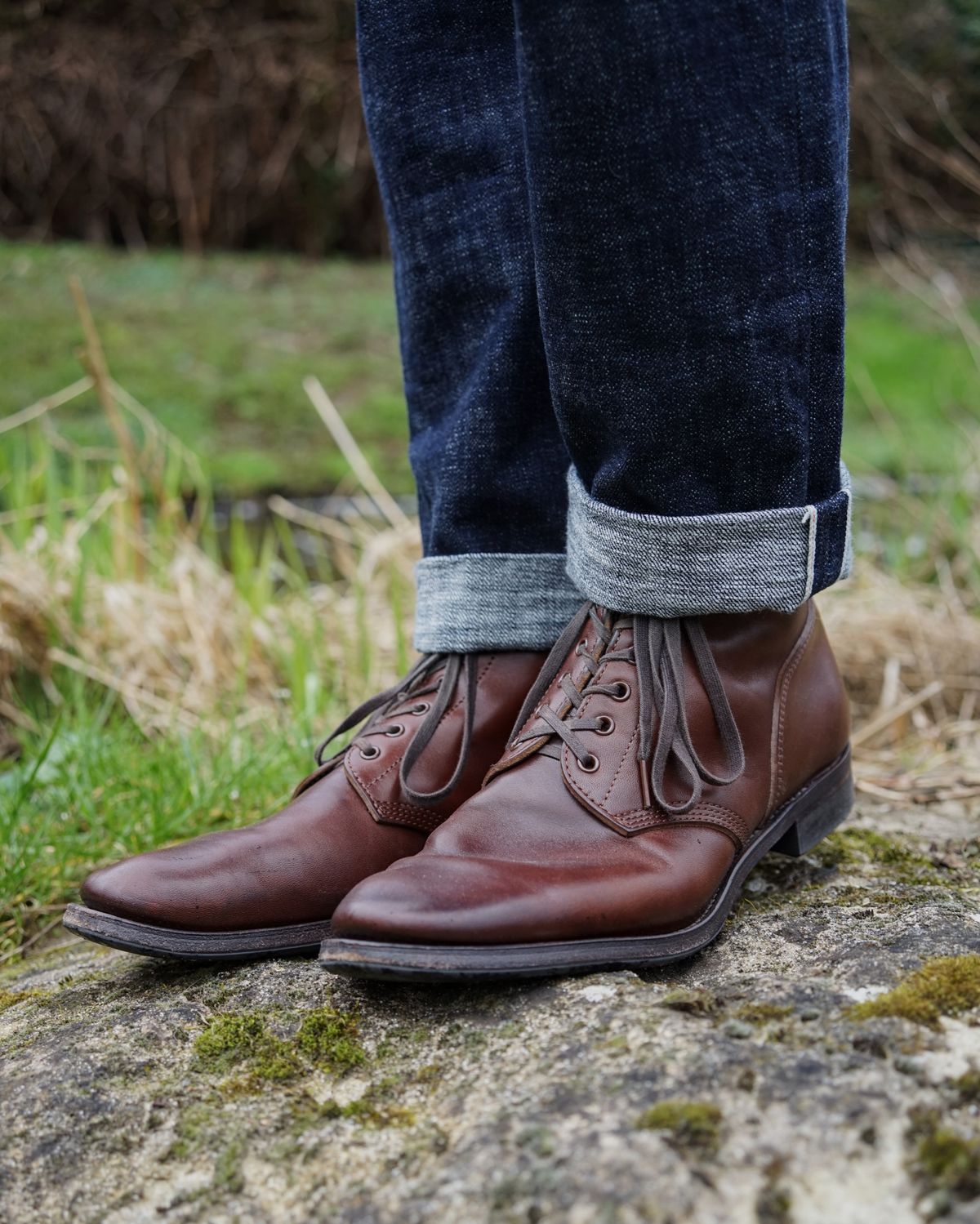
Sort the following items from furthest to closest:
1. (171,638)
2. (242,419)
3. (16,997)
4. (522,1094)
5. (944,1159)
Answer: (242,419)
(171,638)
(16,997)
(522,1094)
(944,1159)

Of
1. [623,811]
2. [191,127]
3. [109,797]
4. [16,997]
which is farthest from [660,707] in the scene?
[191,127]

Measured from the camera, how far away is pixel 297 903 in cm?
106

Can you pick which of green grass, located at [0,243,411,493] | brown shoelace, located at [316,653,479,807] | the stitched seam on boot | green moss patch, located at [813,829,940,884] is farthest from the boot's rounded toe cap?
green grass, located at [0,243,411,493]

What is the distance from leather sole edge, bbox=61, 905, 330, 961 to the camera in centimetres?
99

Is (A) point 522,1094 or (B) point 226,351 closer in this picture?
(A) point 522,1094

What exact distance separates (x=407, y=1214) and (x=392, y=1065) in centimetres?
17

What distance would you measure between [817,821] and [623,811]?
0.98 feet

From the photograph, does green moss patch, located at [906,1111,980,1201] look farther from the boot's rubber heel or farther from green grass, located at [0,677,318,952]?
green grass, located at [0,677,318,952]

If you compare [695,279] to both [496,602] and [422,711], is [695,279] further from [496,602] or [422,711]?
[422,711]

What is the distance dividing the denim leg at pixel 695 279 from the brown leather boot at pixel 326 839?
0.23m

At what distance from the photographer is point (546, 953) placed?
2.97ft

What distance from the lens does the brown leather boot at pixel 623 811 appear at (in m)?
0.88

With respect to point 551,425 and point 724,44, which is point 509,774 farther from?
point 724,44

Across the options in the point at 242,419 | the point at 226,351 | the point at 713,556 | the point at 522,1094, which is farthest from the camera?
the point at 226,351
